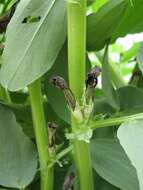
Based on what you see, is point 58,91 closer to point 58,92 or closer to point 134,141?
point 58,92

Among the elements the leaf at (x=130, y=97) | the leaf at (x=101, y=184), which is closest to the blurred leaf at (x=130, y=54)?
the leaf at (x=130, y=97)

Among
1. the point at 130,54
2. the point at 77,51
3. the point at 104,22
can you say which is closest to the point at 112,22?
the point at 104,22

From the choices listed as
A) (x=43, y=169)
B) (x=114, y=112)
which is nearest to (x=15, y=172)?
(x=43, y=169)

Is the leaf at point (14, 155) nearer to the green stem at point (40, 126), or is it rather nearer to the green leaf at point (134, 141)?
the green stem at point (40, 126)

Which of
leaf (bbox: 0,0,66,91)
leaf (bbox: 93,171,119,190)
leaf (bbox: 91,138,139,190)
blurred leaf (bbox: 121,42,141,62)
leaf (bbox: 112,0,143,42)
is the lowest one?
blurred leaf (bbox: 121,42,141,62)

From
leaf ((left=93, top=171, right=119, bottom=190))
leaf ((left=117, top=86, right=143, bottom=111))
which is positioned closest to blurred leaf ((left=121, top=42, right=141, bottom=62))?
leaf ((left=117, top=86, right=143, bottom=111))

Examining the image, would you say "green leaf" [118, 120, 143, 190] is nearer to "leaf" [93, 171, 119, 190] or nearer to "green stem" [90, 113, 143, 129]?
"green stem" [90, 113, 143, 129]
